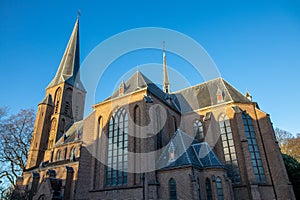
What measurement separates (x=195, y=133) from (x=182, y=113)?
2.86 metres

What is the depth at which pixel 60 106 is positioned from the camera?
3409 centimetres

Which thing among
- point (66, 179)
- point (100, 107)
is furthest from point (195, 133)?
point (66, 179)

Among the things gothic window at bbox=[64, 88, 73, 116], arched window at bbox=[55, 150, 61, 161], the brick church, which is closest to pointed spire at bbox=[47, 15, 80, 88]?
gothic window at bbox=[64, 88, 73, 116]

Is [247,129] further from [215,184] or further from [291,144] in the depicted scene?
[291,144]

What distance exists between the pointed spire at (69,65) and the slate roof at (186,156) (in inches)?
1018

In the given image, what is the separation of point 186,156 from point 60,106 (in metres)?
25.4

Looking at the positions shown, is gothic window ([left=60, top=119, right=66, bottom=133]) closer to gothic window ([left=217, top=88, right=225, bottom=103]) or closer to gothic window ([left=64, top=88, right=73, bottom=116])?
gothic window ([left=64, top=88, right=73, bottom=116])

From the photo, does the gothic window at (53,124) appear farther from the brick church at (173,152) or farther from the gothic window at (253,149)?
the gothic window at (253,149)

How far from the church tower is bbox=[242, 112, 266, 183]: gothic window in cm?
2510

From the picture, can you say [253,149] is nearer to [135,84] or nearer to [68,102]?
[135,84]

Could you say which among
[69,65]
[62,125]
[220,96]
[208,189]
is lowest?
[208,189]

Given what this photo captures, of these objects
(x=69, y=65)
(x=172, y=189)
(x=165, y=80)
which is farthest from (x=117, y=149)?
(x=69, y=65)

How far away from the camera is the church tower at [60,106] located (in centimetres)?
3084

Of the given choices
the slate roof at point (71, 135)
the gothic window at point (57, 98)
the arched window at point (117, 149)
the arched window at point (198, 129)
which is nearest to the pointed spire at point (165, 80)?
the arched window at point (198, 129)
